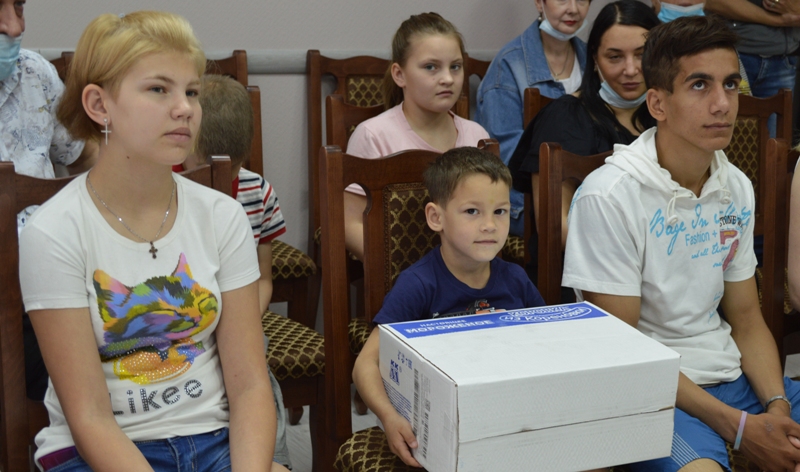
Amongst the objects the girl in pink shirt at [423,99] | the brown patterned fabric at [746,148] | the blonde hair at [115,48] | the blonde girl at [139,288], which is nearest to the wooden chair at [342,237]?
the blonde girl at [139,288]

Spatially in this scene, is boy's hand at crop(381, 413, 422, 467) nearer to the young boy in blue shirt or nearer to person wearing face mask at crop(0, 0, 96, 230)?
the young boy in blue shirt

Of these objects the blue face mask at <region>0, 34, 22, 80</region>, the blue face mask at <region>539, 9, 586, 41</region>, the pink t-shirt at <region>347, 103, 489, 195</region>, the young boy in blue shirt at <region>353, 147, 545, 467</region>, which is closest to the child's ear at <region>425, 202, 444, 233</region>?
the young boy in blue shirt at <region>353, 147, 545, 467</region>

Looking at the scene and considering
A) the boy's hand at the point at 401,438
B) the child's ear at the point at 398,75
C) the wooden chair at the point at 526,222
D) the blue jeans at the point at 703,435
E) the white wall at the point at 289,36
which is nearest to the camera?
the boy's hand at the point at 401,438

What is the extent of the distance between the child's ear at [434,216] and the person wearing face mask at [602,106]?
1.71ft

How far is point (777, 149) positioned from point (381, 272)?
2.95 feet

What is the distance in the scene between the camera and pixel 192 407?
1.29 metres

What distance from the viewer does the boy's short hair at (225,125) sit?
1.90m

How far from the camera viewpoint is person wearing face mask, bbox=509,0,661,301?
81.4 inches

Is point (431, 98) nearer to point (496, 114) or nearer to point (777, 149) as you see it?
point (496, 114)

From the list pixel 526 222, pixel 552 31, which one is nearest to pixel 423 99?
pixel 526 222

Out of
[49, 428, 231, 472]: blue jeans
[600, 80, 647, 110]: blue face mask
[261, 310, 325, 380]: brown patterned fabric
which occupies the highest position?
[600, 80, 647, 110]: blue face mask

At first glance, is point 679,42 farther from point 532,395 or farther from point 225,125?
point 225,125

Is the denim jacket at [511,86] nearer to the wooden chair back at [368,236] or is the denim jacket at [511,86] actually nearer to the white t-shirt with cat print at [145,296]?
the wooden chair back at [368,236]

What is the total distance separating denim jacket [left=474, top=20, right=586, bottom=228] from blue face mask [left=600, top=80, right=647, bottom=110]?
555mm
